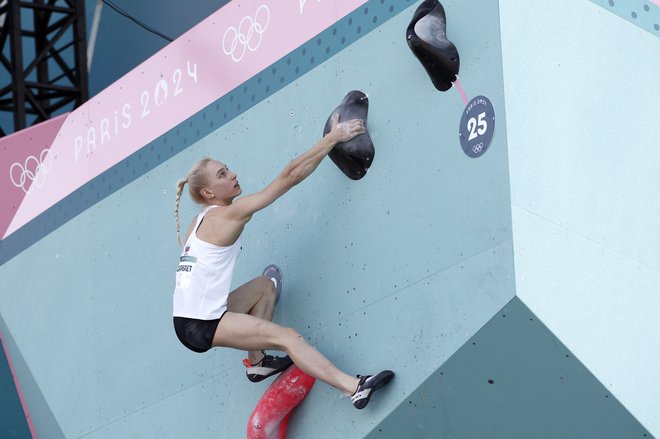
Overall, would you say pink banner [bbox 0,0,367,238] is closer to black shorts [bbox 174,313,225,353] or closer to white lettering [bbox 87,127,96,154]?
white lettering [bbox 87,127,96,154]

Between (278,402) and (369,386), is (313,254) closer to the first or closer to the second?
(278,402)

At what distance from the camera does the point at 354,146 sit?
17.8 ft

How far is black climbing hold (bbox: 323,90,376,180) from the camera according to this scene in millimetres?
5410

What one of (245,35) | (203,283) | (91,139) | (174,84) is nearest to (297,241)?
(203,283)

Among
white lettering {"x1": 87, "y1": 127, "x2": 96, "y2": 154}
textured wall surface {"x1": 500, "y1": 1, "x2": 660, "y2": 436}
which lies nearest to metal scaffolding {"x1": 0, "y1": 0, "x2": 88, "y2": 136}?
white lettering {"x1": 87, "y1": 127, "x2": 96, "y2": 154}

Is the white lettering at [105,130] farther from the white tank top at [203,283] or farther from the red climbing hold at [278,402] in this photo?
the red climbing hold at [278,402]

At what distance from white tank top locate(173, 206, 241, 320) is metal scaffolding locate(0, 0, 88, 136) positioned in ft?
18.3

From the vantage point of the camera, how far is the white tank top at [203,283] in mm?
5461

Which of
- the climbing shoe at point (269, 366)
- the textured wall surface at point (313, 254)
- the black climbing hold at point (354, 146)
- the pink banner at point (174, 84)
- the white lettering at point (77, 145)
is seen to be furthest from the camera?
the white lettering at point (77, 145)

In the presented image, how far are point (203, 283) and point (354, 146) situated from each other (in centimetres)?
91

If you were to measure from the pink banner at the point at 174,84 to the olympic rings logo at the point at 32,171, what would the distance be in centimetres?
2

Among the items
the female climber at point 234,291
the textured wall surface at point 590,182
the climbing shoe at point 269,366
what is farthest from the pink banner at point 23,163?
the textured wall surface at point 590,182

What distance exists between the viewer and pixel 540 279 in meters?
4.53

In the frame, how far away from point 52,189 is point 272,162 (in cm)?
217
